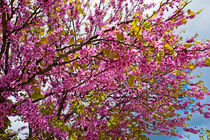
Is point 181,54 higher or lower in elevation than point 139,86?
higher

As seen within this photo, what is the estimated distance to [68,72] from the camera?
17.5 ft

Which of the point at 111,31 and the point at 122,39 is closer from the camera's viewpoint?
the point at 122,39

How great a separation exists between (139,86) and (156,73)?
7.57 ft

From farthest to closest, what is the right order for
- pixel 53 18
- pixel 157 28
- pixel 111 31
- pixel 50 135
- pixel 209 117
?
pixel 209 117 < pixel 53 18 < pixel 50 135 < pixel 157 28 < pixel 111 31

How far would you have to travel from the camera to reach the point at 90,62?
254 inches

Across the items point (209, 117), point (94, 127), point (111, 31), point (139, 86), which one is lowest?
point (209, 117)

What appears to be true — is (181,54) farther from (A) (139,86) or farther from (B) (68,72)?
(A) (139,86)

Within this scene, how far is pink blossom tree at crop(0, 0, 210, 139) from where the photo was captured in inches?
138

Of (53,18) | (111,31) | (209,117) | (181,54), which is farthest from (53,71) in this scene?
(209,117)

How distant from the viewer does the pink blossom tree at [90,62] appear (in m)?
3.49

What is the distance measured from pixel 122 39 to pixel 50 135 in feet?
16.2

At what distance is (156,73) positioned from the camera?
9.33 meters

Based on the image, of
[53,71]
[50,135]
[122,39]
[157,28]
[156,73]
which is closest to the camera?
[122,39]

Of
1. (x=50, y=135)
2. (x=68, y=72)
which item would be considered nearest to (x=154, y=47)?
(x=68, y=72)
